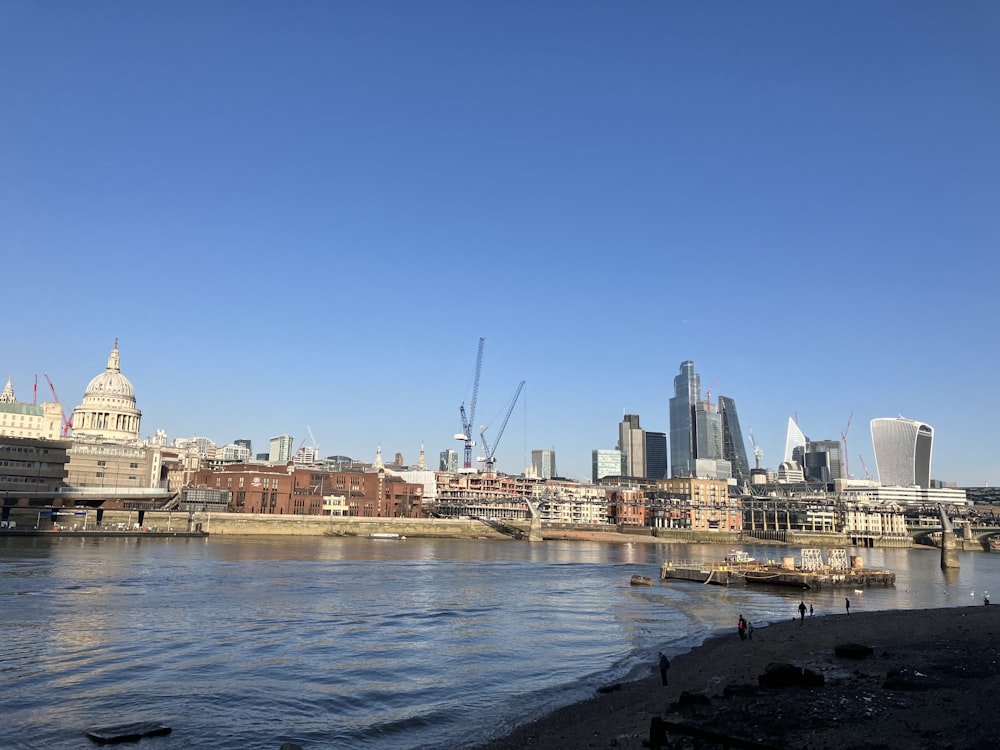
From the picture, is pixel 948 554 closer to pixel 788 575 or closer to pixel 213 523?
pixel 788 575

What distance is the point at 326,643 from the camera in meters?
43.0

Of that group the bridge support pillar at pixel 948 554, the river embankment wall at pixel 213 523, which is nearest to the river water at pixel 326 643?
the bridge support pillar at pixel 948 554

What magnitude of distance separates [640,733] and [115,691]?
Answer: 22.4 meters

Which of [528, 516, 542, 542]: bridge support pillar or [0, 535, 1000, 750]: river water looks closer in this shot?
[0, 535, 1000, 750]: river water

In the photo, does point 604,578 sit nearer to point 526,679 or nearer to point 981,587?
point 981,587

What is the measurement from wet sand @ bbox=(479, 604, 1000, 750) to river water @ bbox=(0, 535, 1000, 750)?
3046mm

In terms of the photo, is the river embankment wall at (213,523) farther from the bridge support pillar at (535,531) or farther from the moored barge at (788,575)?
the moored barge at (788,575)

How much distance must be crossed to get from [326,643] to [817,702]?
2825cm

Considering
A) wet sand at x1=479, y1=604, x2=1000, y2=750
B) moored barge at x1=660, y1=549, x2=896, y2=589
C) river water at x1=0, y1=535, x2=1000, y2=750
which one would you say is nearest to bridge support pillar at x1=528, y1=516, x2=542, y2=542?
moored barge at x1=660, y1=549, x2=896, y2=589

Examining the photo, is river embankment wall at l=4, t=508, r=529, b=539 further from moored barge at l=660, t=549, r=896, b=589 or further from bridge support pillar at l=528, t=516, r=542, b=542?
moored barge at l=660, t=549, r=896, b=589

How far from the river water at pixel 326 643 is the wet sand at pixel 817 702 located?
3.05m

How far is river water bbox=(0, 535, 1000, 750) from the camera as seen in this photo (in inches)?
1091

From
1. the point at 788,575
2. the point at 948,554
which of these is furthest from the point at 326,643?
the point at 948,554

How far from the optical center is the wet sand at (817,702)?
68.8ft
